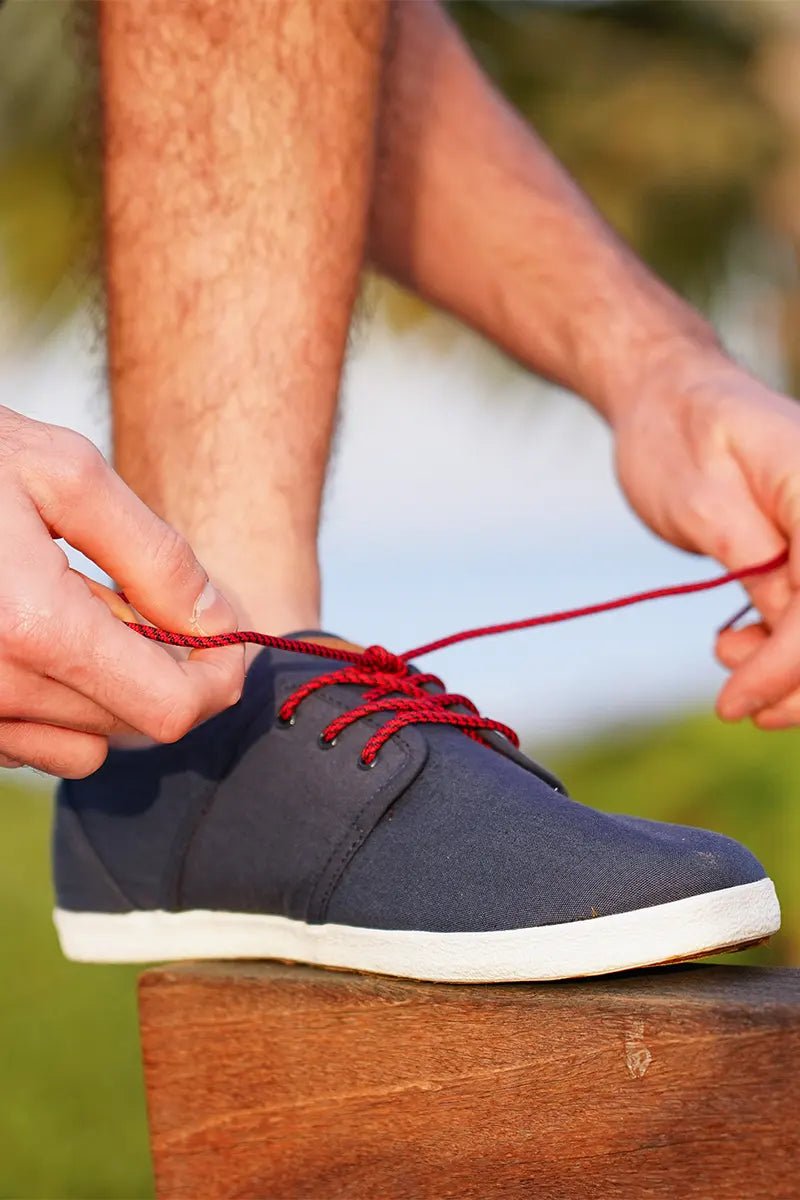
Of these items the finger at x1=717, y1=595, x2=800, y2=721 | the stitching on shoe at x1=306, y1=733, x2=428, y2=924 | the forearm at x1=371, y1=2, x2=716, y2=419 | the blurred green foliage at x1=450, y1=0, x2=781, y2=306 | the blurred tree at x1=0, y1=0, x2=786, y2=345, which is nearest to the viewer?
the stitching on shoe at x1=306, y1=733, x2=428, y2=924

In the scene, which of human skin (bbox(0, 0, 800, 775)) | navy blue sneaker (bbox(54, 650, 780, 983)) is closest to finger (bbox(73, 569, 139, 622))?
human skin (bbox(0, 0, 800, 775))

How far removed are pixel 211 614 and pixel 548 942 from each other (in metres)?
0.36

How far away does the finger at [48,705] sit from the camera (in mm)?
837

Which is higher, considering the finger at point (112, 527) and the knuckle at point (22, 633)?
the finger at point (112, 527)

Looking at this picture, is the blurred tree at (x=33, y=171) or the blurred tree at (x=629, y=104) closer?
the blurred tree at (x=33, y=171)

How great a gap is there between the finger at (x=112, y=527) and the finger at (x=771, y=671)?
0.76 m

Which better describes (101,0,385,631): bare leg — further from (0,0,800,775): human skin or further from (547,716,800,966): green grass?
(547,716,800,966): green grass

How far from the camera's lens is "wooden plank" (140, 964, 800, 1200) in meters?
0.90

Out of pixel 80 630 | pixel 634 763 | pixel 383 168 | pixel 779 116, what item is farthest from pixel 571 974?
pixel 779 116

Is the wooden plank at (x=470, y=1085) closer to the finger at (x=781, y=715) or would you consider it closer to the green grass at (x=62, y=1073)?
the finger at (x=781, y=715)

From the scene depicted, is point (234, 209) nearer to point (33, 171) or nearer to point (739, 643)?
point (739, 643)

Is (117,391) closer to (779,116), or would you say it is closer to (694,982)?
(694,982)

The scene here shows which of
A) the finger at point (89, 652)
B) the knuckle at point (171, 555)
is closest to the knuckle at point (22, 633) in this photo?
the finger at point (89, 652)

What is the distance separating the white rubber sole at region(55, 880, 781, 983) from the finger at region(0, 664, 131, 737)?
12.6 inches
